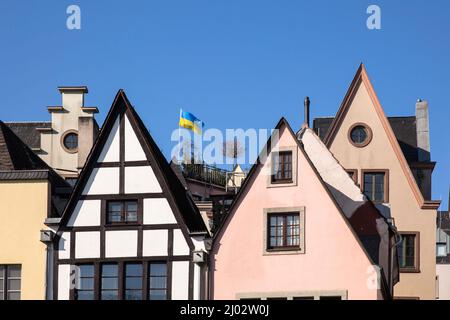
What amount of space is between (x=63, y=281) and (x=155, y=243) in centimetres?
336

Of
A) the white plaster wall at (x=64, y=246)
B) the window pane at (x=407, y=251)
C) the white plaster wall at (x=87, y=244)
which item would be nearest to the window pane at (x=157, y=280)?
the white plaster wall at (x=87, y=244)

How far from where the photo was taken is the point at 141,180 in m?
44.8

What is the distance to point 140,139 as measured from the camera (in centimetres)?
4525

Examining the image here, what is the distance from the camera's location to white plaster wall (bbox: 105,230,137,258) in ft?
145

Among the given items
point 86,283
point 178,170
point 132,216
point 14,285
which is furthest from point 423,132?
point 14,285

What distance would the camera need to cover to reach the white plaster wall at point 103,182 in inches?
1770

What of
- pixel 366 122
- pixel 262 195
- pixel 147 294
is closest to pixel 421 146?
pixel 366 122

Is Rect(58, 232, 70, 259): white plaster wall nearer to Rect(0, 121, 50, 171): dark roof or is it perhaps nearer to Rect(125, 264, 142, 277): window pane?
Rect(125, 264, 142, 277): window pane

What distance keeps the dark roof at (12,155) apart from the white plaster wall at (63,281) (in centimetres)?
492

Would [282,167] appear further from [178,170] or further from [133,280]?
[178,170]

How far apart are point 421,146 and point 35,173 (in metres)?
19.8
